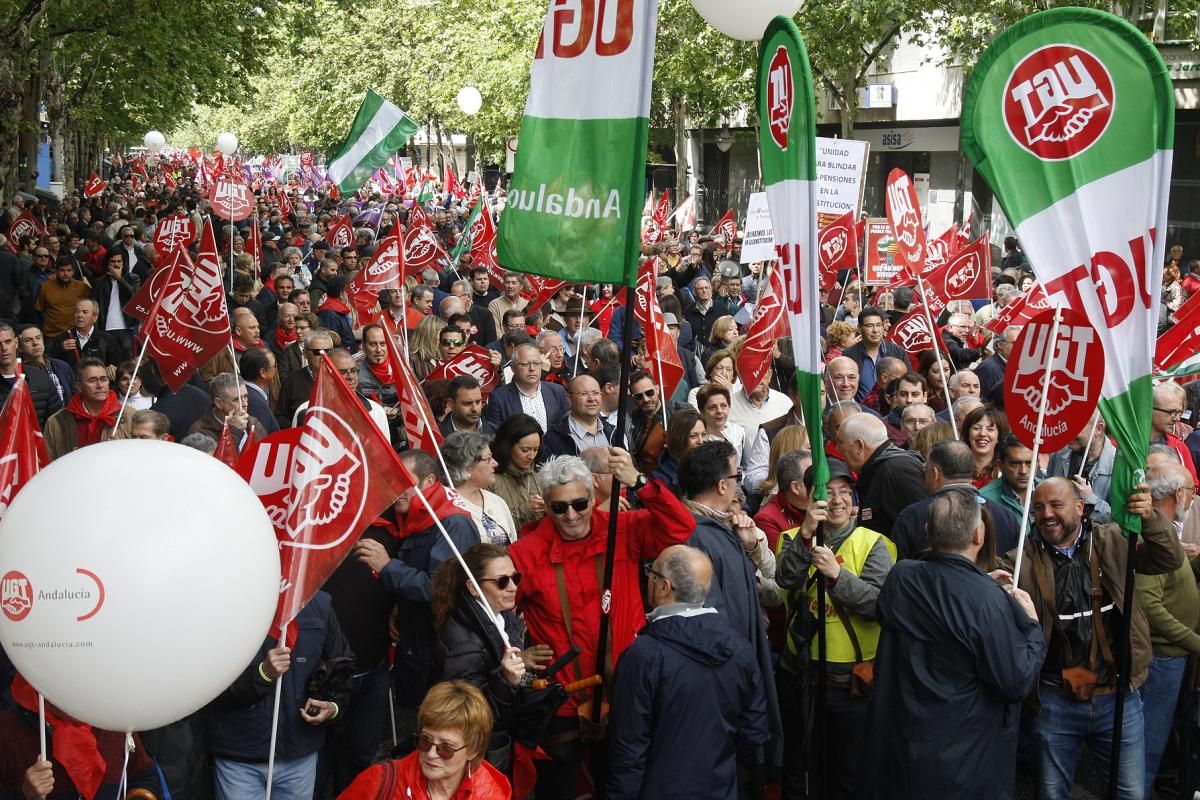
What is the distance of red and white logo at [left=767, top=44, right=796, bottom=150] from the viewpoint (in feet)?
14.4

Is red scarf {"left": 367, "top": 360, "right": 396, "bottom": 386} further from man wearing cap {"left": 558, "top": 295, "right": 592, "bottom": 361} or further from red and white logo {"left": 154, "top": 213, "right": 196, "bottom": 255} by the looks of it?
red and white logo {"left": 154, "top": 213, "right": 196, "bottom": 255}

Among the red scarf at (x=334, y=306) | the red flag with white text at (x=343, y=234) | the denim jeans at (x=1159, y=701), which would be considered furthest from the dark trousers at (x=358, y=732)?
the red flag with white text at (x=343, y=234)

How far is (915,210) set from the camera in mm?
13094

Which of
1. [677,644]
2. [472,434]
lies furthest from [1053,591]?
[472,434]

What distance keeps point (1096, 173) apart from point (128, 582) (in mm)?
3437

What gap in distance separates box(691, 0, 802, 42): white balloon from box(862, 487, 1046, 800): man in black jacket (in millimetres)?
3462

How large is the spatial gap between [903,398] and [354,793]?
17.1 ft

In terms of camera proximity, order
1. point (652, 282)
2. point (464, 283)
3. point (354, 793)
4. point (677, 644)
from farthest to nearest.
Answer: point (464, 283) → point (652, 282) → point (677, 644) → point (354, 793)

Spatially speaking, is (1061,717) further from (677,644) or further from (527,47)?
(527,47)

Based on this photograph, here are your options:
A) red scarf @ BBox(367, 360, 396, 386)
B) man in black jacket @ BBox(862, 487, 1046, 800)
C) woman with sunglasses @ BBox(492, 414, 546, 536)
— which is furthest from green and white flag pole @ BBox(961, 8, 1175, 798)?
red scarf @ BBox(367, 360, 396, 386)

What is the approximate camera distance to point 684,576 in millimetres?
4398

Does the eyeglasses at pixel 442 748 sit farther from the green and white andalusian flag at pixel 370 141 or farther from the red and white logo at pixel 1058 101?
the green and white andalusian flag at pixel 370 141

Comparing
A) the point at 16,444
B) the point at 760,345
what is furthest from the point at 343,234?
the point at 16,444

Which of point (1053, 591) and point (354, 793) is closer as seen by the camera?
point (354, 793)
